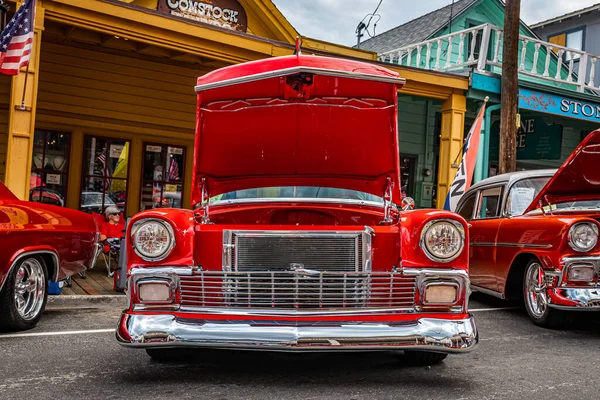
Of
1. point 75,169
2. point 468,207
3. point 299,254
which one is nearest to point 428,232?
point 299,254

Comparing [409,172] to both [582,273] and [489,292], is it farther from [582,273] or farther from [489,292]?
[582,273]

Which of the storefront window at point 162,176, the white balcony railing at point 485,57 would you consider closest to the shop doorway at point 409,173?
the white balcony railing at point 485,57

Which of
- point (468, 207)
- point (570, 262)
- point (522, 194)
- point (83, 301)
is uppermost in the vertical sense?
point (522, 194)

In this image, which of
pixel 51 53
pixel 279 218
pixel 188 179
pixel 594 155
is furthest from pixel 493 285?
pixel 51 53

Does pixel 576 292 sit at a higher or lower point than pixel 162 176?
lower

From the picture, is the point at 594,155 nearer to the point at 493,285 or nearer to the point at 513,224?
the point at 513,224

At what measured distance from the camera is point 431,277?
3490 millimetres

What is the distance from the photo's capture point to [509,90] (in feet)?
32.8

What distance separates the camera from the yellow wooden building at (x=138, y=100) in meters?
9.27

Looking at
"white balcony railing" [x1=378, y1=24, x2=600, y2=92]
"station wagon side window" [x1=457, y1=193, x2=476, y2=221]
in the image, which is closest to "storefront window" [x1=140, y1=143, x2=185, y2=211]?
"white balcony railing" [x1=378, y1=24, x2=600, y2=92]

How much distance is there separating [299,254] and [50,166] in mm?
8021

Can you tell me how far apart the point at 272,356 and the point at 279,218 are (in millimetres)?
938

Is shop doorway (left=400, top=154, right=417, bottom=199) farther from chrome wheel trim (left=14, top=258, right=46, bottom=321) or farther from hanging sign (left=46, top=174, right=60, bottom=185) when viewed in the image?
chrome wheel trim (left=14, top=258, right=46, bottom=321)

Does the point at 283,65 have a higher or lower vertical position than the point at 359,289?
higher
